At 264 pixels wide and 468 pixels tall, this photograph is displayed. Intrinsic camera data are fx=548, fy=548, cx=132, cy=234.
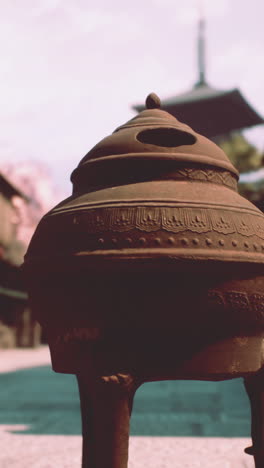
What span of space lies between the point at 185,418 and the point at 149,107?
387cm

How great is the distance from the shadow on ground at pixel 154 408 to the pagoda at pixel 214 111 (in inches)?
417

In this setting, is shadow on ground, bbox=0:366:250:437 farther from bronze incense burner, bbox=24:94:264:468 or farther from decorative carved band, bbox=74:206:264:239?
decorative carved band, bbox=74:206:264:239

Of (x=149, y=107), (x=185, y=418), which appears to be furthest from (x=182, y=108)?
(x=149, y=107)

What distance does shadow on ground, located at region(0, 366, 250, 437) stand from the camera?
17.4 ft

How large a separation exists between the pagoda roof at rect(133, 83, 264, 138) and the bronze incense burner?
16.2m

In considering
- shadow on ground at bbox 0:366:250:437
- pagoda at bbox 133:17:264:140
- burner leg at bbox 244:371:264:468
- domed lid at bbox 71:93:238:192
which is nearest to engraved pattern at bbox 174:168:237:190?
domed lid at bbox 71:93:238:192

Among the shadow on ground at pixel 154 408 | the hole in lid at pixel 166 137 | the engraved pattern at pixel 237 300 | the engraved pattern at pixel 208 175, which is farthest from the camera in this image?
the shadow on ground at pixel 154 408

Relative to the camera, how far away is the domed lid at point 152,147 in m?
2.68

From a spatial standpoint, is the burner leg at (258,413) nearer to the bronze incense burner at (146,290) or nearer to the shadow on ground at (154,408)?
the bronze incense burner at (146,290)

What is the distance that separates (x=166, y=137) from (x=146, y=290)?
1058mm

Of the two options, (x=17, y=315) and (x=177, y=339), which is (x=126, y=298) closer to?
(x=177, y=339)

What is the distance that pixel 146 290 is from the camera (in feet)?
7.72

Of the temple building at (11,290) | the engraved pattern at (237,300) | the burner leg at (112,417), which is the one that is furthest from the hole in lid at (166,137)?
the temple building at (11,290)

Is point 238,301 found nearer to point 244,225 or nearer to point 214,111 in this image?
point 244,225
